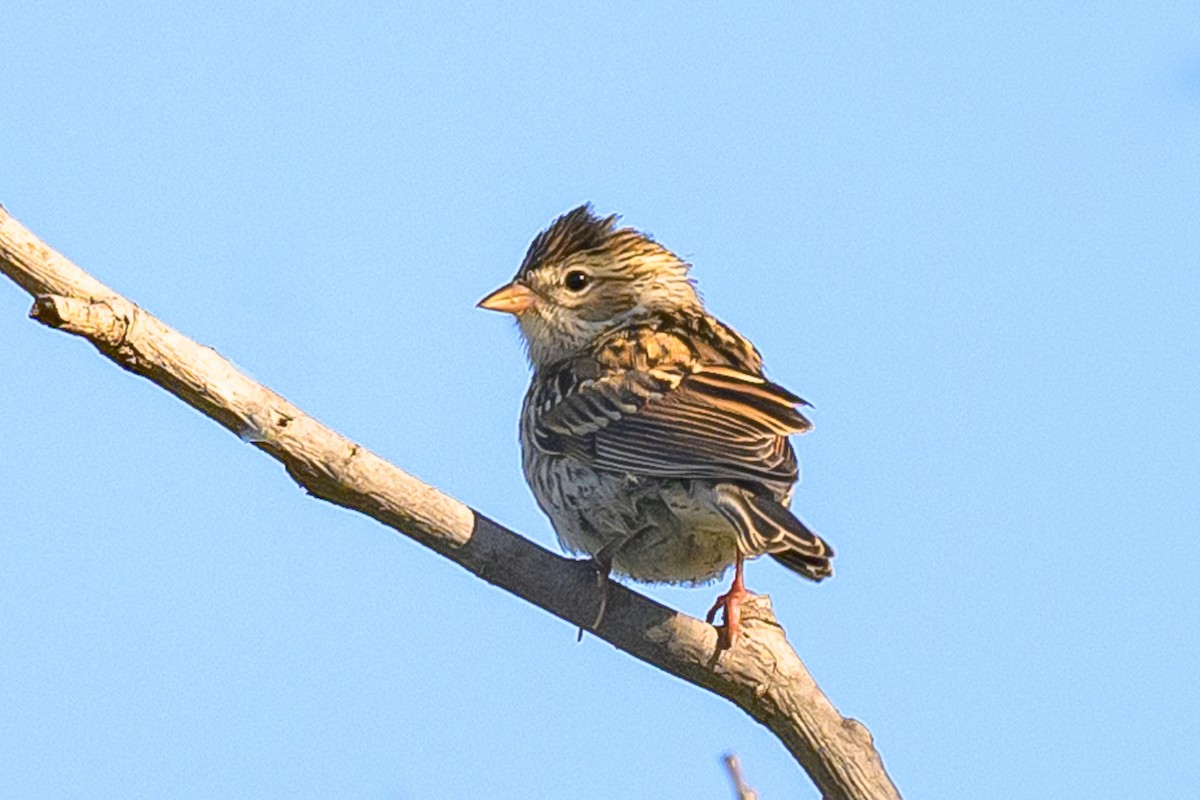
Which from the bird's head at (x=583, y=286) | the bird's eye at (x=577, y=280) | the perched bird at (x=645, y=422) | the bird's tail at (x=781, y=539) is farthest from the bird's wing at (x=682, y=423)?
the bird's eye at (x=577, y=280)

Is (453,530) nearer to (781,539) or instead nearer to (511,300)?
(781,539)

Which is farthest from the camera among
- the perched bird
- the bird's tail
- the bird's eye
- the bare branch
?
the bird's eye

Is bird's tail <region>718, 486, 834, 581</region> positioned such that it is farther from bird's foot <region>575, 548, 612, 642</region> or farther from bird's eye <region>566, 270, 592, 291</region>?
bird's eye <region>566, 270, 592, 291</region>

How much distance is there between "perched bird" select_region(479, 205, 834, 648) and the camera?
242 inches

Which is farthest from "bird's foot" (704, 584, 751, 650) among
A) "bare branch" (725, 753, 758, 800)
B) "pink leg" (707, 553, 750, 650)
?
"bare branch" (725, 753, 758, 800)

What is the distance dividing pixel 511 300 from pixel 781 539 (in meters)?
2.74

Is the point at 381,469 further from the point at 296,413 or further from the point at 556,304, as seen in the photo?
the point at 556,304

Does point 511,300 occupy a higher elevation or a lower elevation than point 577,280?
lower

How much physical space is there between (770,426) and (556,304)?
1872mm

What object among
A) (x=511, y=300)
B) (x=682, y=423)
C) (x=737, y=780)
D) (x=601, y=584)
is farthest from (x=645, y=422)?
(x=737, y=780)

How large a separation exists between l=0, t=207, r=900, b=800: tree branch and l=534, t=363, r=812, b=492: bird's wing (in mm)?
490

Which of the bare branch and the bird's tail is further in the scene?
the bird's tail

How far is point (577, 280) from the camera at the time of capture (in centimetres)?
828

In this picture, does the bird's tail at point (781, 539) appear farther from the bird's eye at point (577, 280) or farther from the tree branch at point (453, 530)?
the bird's eye at point (577, 280)
